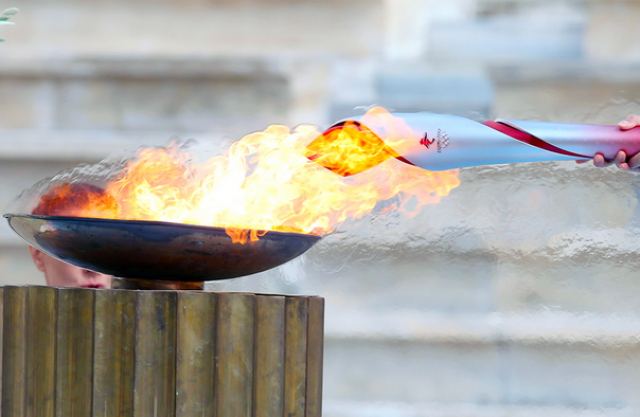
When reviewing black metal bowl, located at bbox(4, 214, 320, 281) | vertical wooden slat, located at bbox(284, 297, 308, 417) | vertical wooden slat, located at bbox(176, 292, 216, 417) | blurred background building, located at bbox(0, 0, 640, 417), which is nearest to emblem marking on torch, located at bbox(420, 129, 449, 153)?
black metal bowl, located at bbox(4, 214, 320, 281)

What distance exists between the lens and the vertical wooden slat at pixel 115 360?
1917mm

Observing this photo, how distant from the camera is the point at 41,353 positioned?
1972 millimetres

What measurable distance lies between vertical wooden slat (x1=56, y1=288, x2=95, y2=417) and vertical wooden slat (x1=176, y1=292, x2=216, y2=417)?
0.14m

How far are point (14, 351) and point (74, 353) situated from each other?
0.13 metres

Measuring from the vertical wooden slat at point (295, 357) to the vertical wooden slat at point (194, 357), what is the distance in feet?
0.40

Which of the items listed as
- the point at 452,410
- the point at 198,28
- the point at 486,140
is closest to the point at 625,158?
the point at 486,140

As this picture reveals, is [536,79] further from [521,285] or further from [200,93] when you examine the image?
[200,93]

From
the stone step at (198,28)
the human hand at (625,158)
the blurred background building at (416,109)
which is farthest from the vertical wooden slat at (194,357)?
the stone step at (198,28)

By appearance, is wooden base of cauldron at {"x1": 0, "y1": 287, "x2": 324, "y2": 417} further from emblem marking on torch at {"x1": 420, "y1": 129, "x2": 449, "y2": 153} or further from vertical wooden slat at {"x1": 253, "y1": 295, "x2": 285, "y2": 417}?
emblem marking on torch at {"x1": 420, "y1": 129, "x2": 449, "y2": 153}

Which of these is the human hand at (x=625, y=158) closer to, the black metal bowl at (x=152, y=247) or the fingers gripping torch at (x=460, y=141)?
the fingers gripping torch at (x=460, y=141)

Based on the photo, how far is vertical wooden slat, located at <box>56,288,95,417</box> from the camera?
6.34 feet

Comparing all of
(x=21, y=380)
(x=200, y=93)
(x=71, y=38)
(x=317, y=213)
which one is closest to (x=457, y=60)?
(x=200, y=93)

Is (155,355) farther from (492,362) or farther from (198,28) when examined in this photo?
(198,28)

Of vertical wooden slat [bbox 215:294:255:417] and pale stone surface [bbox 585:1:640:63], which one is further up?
pale stone surface [bbox 585:1:640:63]
